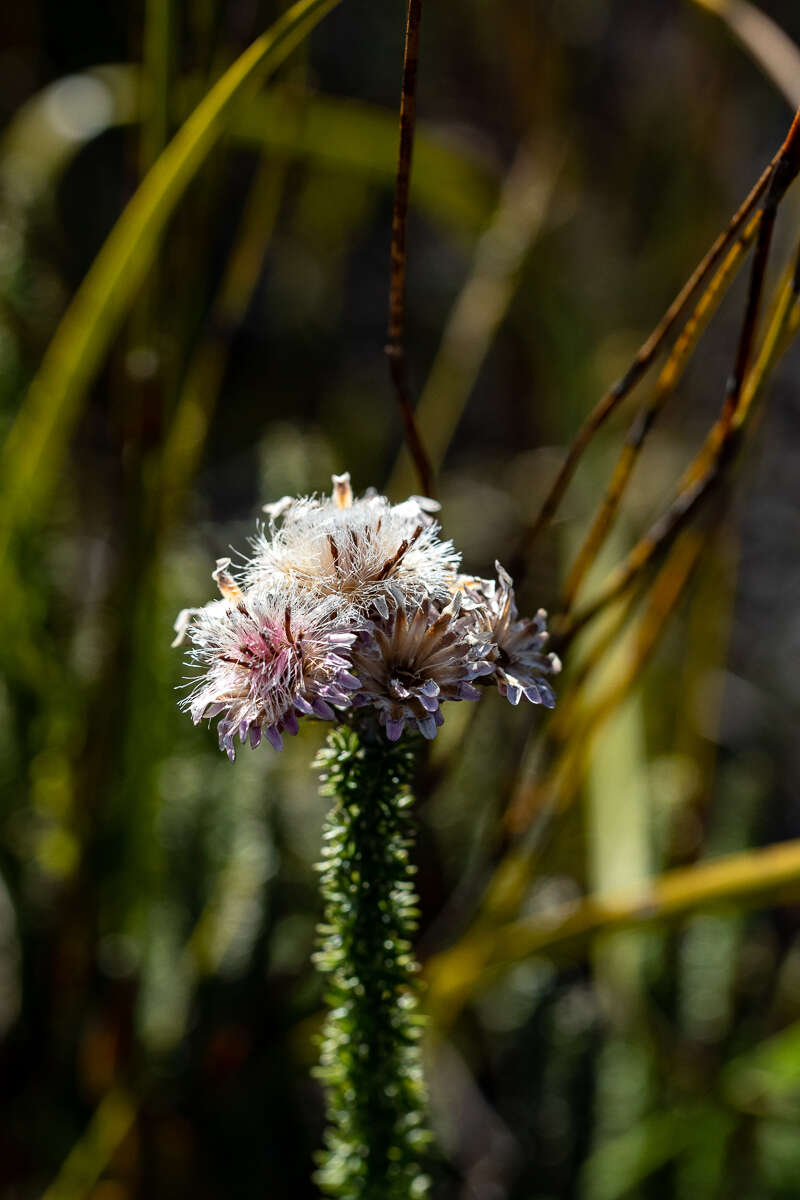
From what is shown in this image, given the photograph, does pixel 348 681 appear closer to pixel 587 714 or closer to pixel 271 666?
pixel 271 666

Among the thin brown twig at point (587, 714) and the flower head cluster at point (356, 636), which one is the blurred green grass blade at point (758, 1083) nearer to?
the thin brown twig at point (587, 714)

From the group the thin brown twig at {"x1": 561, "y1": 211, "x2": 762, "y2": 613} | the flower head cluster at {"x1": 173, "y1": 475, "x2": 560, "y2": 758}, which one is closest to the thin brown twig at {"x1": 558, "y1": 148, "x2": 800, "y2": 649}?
the thin brown twig at {"x1": 561, "y1": 211, "x2": 762, "y2": 613}

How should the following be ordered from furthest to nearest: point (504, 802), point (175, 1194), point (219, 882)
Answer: point (219, 882)
point (175, 1194)
point (504, 802)

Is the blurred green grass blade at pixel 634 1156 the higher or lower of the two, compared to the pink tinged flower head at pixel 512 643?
lower

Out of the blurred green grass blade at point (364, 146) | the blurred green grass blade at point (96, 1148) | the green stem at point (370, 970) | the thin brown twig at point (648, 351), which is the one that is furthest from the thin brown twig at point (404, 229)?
the blurred green grass blade at point (96, 1148)

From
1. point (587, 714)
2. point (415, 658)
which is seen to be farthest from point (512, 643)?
point (587, 714)

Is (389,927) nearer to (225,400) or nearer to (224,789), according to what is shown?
(224,789)

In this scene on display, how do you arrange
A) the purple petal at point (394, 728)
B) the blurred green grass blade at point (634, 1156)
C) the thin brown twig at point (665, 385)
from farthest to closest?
the blurred green grass blade at point (634, 1156) → the thin brown twig at point (665, 385) → the purple petal at point (394, 728)

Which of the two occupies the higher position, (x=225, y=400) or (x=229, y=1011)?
(x=225, y=400)

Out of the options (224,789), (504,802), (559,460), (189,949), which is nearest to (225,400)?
(559,460)
